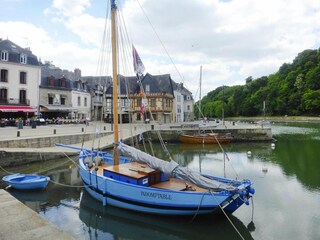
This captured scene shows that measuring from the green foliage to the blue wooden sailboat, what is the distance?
69400 millimetres

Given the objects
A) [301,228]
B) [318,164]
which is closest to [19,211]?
[301,228]

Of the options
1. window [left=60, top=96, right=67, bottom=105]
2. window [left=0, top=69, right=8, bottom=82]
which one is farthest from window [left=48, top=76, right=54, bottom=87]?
window [left=0, top=69, right=8, bottom=82]

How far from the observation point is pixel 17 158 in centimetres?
1728

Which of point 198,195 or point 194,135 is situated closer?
point 198,195

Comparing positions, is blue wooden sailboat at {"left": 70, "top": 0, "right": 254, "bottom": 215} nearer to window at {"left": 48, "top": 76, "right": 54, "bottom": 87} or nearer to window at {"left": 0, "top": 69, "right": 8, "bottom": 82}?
window at {"left": 0, "top": 69, "right": 8, "bottom": 82}

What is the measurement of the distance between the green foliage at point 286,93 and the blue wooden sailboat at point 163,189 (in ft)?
228

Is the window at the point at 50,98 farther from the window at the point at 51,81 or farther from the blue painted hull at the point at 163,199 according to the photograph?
the blue painted hull at the point at 163,199

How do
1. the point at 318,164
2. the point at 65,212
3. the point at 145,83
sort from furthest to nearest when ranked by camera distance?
the point at 145,83
the point at 318,164
the point at 65,212

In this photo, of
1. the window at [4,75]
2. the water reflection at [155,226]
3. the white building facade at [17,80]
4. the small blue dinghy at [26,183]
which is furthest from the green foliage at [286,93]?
the water reflection at [155,226]

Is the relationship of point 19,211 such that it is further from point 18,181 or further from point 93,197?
point 18,181

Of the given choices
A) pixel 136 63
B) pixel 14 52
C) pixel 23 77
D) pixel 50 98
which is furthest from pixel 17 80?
pixel 136 63

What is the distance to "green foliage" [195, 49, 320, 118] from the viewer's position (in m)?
90.2

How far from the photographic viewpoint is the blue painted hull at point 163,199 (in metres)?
8.77

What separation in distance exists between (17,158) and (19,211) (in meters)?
10.2
